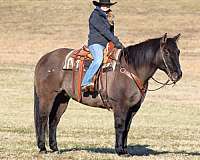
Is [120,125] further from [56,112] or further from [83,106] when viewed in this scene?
[83,106]

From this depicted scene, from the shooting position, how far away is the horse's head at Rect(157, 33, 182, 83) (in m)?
10.6

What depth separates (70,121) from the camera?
20.6 metres

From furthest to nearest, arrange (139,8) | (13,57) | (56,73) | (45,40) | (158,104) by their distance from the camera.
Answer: (139,8) → (45,40) → (13,57) → (158,104) → (56,73)

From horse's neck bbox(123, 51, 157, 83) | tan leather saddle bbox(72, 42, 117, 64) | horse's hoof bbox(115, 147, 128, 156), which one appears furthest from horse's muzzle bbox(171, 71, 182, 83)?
horse's hoof bbox(115, 147, 128, 156)

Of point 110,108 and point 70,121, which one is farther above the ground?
point 110,108

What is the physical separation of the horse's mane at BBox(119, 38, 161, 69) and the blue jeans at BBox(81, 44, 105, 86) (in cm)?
46

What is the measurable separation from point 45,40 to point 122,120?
43294 mm

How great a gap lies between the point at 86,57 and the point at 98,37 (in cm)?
47

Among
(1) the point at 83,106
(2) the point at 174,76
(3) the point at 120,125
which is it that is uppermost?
(2) the point at 174,76

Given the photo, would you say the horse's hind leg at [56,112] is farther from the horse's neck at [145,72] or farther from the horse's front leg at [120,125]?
the horse's neck at [145,72]

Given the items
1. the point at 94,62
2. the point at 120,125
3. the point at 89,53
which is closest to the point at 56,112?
the point at 89,53

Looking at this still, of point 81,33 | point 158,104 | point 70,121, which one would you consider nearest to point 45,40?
point 81,33

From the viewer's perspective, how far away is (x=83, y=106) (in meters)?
25.7

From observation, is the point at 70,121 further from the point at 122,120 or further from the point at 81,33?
the point at 81,33
